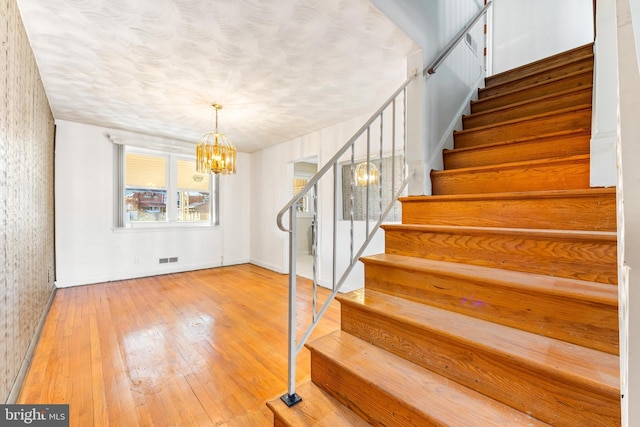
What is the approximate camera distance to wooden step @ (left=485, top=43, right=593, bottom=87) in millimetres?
2445

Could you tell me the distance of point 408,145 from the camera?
224cm

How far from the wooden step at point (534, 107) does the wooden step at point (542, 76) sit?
0.28 m

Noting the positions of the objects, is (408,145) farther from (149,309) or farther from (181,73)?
(149,309)

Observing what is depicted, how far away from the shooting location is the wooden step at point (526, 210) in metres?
1.24

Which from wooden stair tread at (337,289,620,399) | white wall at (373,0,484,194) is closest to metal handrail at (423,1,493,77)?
white wall at (373,0,484,194)

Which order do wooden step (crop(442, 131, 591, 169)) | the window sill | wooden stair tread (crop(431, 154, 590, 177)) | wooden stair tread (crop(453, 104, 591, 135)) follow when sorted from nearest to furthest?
wooden stair tread (crop(431, 154, 590, 177)), wooden step (crop(442, 131, 591, 169)), wooden stair tread (crop(453, 104, 591, 135)), the window sill

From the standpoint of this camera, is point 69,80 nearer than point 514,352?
No

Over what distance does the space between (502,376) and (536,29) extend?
14.3 ft

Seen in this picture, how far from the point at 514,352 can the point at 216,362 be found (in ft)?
6.22

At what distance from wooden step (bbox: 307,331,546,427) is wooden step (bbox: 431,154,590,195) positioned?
128cm

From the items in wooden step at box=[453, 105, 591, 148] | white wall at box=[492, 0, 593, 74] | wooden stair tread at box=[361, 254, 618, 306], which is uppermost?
white wall at box=[492, 0, 593, 74]

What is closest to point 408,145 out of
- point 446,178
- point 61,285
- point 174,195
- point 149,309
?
point 446,178

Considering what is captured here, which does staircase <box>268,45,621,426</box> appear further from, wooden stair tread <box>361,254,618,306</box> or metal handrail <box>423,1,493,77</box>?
metal handrail <box>423,1,493,77</box>

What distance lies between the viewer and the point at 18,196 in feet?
6.17
